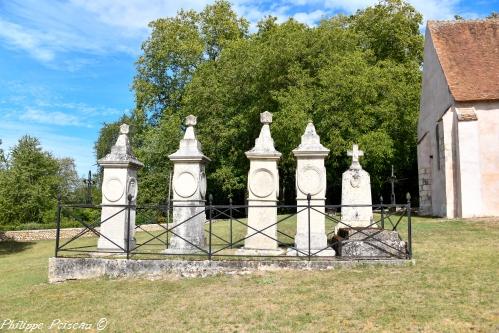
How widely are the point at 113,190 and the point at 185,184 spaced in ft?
5.72

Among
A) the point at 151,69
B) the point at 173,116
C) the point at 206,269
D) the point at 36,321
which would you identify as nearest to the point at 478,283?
the point at 206,269

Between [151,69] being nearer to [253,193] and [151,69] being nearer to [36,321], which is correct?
[253,193]

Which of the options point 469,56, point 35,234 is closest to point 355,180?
point 469,56

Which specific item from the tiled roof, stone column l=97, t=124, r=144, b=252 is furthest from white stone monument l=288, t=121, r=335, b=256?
the tiled roof

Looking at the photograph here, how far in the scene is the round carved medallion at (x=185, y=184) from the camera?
1072cm

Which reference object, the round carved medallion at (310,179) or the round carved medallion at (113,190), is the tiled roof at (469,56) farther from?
the round carved medallion at (113,190)

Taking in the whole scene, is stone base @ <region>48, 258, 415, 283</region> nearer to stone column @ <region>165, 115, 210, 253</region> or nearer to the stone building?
stone column @ <region>165, 115, 210, 253</region>

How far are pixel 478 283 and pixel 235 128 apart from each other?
23999 mm

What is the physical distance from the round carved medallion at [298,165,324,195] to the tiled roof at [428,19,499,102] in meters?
11.6

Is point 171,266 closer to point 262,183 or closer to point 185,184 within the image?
point 185,184

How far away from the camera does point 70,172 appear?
54.8m

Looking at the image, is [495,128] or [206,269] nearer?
[206,269]

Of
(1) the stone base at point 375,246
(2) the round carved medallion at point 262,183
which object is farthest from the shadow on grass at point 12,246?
(1) the stone base at point 375,246

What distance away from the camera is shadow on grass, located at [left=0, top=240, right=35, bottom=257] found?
68.4 feet
